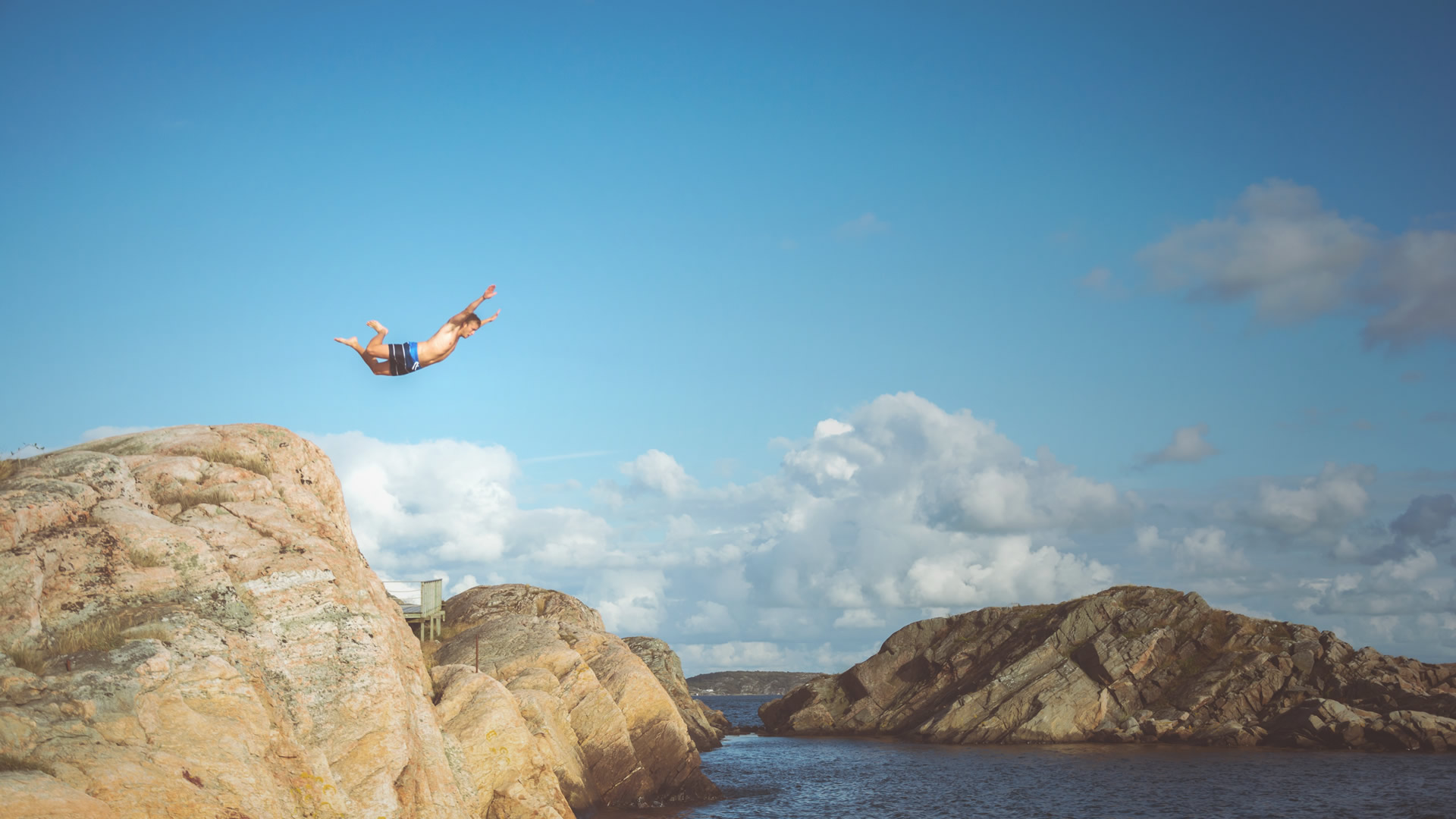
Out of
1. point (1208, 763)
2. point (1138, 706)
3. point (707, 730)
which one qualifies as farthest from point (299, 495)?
point (1138, 706)

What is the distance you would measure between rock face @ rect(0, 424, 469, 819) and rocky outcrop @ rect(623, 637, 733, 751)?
59296 millimetres

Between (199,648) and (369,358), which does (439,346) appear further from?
(199,648)

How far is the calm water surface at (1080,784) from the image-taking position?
4253 centimetres

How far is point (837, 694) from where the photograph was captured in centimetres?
10075

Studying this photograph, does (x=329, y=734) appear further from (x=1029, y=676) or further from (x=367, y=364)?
(x=1029, y=676)

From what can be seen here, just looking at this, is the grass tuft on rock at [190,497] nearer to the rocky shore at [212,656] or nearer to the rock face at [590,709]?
the rocky shore at [212,656]

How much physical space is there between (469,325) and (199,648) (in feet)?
27.8

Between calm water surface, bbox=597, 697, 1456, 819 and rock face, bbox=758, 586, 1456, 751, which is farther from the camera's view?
rock face, bbox=758, 586, 1456, 751

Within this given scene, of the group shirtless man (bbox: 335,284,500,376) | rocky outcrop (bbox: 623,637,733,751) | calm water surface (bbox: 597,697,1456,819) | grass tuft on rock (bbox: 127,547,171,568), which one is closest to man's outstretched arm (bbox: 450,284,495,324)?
shirtless man (bbox: 335,284,500,376)

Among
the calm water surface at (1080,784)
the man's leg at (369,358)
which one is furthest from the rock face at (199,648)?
the calm water surface at (1080,784)

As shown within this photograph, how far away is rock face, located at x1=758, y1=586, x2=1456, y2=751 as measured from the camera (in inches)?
2635

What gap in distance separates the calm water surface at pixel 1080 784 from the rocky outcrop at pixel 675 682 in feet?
23.0

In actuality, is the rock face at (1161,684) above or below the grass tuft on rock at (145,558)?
below

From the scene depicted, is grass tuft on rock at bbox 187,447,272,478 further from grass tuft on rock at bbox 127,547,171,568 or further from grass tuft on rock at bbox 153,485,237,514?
grass tuft on rock at bbox 127,547,171,568
